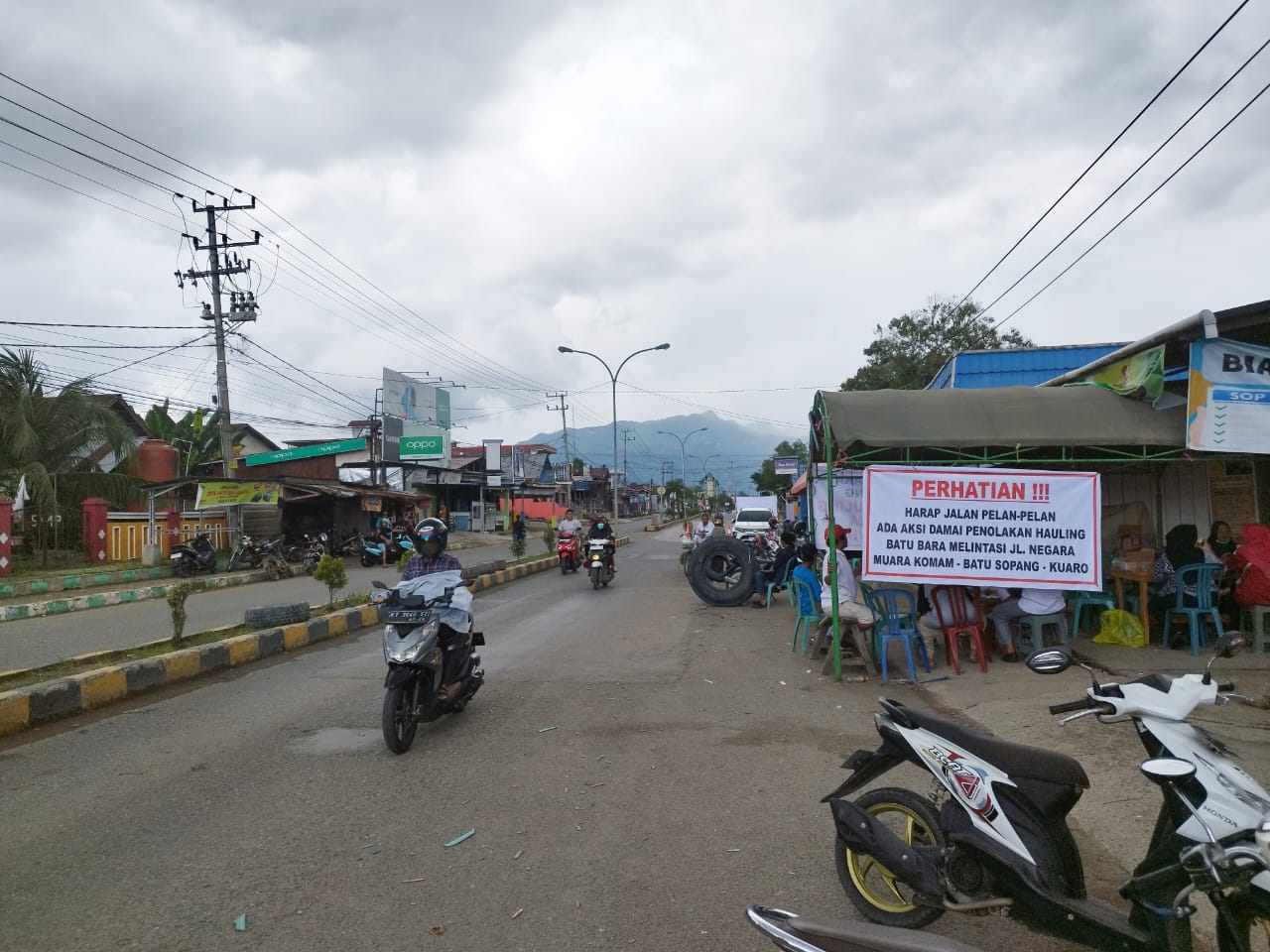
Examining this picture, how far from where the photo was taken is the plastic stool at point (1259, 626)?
756cm

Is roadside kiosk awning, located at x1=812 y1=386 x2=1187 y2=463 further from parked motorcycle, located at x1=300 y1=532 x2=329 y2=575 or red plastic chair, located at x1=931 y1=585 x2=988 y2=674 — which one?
parked motorcycle, located at x1=300 y1=532 x2=329 y2=575

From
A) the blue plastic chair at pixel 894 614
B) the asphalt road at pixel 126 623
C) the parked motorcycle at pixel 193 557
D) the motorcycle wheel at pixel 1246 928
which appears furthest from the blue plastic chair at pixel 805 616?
the parked motorcycle at pixel 193 557

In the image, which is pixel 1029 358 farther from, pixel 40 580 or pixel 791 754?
pixel 40 580

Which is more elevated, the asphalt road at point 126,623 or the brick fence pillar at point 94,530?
the brick fence pillar at point 94,530

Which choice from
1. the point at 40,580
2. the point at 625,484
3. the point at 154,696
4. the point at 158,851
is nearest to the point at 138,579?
the point at 40,580

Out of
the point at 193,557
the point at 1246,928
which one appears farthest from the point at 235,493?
the point at 1246,928

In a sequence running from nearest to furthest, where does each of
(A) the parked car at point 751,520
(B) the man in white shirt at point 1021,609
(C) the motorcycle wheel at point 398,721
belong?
(C) the motorcycle wheel at point 398,721
(B) the man in white shirt at point 1021,609
(A) the parked car at point 751,520

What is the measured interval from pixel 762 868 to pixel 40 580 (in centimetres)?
1897

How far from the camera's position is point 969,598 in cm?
816

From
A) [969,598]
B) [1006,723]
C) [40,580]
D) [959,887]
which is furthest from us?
[40,580]

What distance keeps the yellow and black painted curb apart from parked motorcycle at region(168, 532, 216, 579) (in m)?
11.0

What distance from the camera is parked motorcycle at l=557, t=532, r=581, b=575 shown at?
21297 mm

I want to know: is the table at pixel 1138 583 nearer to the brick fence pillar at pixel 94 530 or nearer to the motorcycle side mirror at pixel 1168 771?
the motorcycle side mirror at pixel 1168 771

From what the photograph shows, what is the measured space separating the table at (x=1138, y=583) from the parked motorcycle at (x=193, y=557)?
65.0 ft
